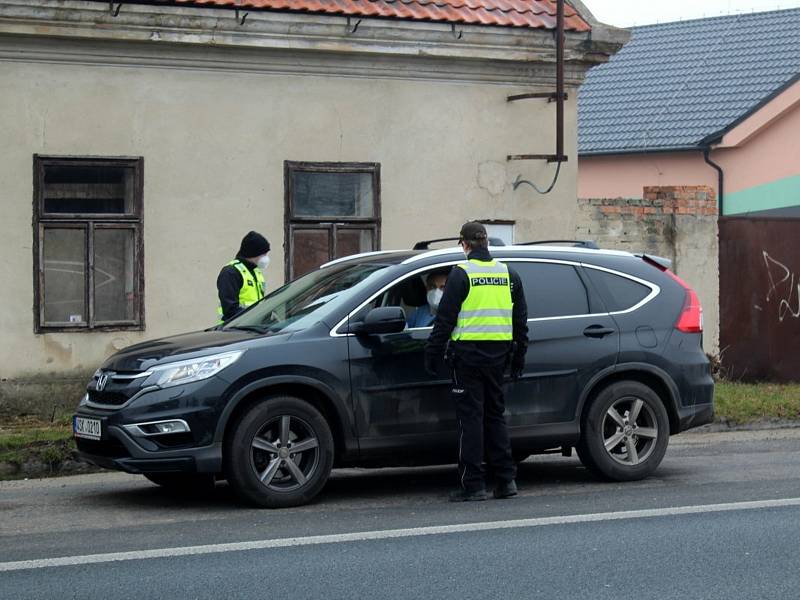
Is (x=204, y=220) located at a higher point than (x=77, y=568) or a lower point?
higher

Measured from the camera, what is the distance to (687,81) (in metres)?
28.9

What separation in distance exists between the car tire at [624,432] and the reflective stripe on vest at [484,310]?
3.52ft

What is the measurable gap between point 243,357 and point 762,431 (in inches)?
259

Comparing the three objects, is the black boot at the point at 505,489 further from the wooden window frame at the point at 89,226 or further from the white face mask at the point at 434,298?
the wooden window frame at the point at 89,226

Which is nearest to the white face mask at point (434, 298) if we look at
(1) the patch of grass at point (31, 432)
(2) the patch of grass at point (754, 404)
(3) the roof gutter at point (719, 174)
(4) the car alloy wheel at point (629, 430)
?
(4) the car alloy wheel at point (629, 430)

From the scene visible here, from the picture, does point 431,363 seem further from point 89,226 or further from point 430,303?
point 89,226

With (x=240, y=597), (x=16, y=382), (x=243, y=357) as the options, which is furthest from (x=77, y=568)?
(x=16, y=382)

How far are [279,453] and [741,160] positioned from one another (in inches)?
759

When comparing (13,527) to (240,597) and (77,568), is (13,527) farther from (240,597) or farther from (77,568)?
(240,597)

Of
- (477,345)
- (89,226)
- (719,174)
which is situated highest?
(719,174)

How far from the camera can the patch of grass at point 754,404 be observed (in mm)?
13547

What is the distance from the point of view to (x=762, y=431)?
44.0ft

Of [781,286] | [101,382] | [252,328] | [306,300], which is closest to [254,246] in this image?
[306,300]

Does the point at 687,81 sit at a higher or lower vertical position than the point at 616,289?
higher
